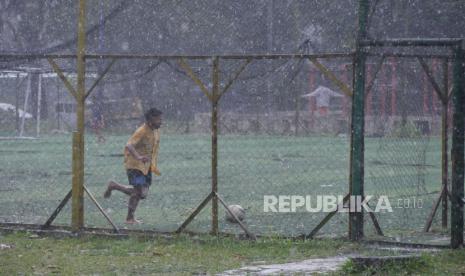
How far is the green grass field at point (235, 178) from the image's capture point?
12.8 metres

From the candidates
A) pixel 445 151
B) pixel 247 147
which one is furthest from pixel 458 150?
pixel 247 147

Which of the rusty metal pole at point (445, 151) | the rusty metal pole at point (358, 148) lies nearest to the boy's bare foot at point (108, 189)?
the rusty metal pole at point (358, 148)

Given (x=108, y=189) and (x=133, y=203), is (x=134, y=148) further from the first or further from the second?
(x=108, y=189)

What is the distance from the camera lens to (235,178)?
64.1ft

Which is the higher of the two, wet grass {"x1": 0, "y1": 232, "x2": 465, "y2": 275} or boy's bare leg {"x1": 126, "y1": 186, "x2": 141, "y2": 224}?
boy's bare leg {"x1": 126, "y1": 186, "x2": 141, "y2": 224}

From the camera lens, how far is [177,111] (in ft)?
112

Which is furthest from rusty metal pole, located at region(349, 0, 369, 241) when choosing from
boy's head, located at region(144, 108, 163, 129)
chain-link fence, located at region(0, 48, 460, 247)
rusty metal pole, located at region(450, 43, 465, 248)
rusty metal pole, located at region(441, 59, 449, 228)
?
boy's head, located at region(144, 108, 163, 129)

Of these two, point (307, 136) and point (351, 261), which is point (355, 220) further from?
point (307, 136)

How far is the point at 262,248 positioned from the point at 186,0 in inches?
721

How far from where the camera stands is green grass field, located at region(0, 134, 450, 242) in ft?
42.1

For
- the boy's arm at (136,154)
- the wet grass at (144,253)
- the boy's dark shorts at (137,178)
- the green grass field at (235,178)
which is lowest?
the wet grass at (144,253)

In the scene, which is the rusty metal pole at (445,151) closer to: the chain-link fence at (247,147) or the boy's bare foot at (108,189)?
the chain-link fence at (247,147)

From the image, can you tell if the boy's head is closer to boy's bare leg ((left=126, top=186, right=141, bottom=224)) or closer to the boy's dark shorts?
the boy's dark shorts

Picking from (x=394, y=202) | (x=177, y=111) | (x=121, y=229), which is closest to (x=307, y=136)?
(x=177, y=111)
